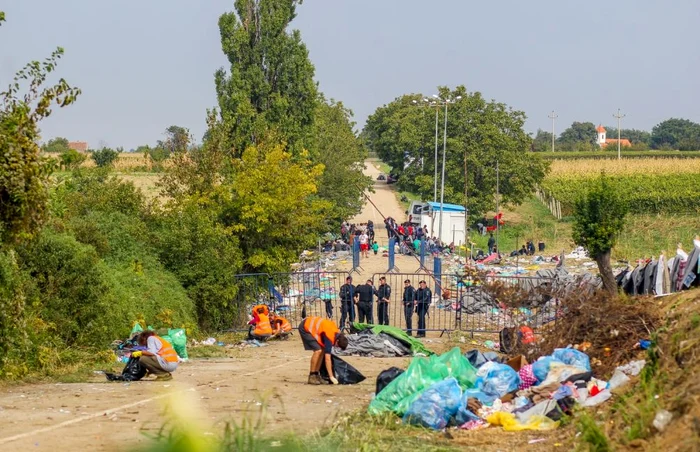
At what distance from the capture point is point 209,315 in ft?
80.7

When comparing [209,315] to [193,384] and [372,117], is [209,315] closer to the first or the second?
[193,384]

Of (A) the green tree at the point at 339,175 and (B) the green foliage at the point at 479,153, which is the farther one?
(B) the green foliage at the point at 479,153

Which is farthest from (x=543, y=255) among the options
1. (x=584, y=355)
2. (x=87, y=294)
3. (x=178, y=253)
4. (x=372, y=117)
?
(x=372, y=117)

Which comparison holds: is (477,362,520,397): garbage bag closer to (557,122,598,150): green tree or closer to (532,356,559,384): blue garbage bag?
(532,356,559,384): blue garbage bag

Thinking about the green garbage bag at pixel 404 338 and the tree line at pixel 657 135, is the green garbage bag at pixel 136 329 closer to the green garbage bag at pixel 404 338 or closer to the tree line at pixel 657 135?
the green garbage bag at pixel 404 338

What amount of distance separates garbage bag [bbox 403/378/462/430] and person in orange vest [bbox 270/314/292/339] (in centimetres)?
1216

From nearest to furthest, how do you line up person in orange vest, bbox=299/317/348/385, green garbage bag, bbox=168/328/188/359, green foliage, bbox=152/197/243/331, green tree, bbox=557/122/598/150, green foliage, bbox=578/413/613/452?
green foliage, bbox=578/413/613/452, person in orange vest, bbox=299/317/348/385, green garbage bag, bbox=168/328/188/359, green foliage, bbox=152/197/243/331, green tree, bbox=557/122/598/150

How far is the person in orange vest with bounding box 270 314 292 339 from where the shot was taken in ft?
75.6

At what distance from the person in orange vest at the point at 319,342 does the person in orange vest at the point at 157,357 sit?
2.02m

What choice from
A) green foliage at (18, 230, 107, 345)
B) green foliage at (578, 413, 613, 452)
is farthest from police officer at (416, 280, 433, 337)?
green foliage at (578, 413, 613, 452)

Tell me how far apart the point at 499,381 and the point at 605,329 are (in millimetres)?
1947

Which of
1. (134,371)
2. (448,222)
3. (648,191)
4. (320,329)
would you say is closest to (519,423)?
(320,329)

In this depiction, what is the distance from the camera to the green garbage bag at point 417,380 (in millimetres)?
11305

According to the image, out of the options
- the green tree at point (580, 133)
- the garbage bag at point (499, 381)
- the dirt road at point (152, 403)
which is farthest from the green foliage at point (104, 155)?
the green tree at point (580, 133)
